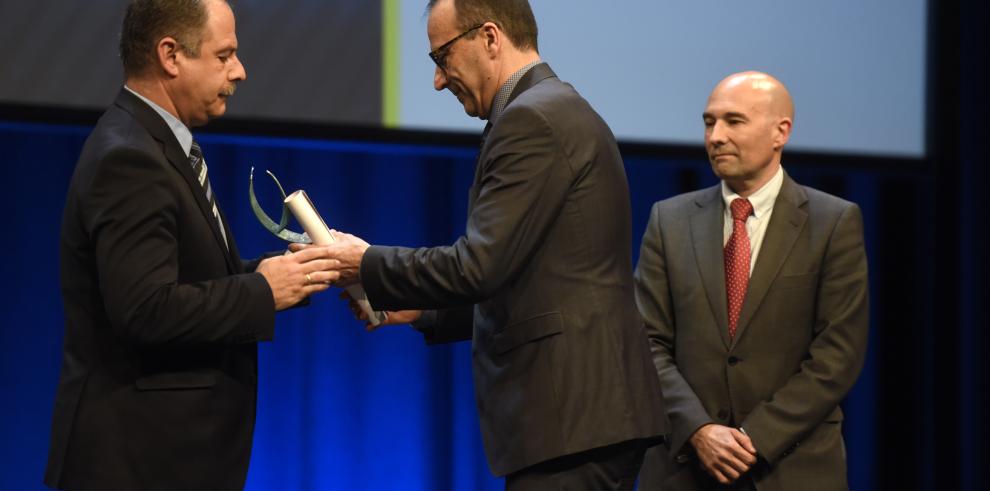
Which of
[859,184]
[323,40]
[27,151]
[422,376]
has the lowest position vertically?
[422,376]

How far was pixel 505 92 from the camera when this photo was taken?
7.34 ft

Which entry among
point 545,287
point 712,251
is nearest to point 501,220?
point 545,287

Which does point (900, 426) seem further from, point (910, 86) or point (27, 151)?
point (27, 151)

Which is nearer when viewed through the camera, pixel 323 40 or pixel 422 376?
pixel 323 40

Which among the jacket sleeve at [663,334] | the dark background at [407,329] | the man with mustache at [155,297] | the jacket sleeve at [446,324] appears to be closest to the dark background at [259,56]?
the dark background at [407,329]

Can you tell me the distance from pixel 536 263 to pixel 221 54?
70 centimetres

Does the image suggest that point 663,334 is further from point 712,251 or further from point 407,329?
point 407,329

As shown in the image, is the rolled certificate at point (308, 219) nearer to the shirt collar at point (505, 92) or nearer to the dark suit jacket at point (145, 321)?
the dark suit jacket at point (145, 321)

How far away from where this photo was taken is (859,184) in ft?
15.4

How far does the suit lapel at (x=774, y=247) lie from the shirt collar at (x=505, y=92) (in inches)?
32.9

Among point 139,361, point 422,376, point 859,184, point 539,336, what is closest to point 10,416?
point 422,376

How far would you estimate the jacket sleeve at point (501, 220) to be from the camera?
2.04m

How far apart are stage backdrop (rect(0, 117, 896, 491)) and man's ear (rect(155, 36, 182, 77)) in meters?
1.55

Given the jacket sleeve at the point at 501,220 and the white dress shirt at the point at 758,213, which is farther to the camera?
the white dress shirt at the point at 758,213
